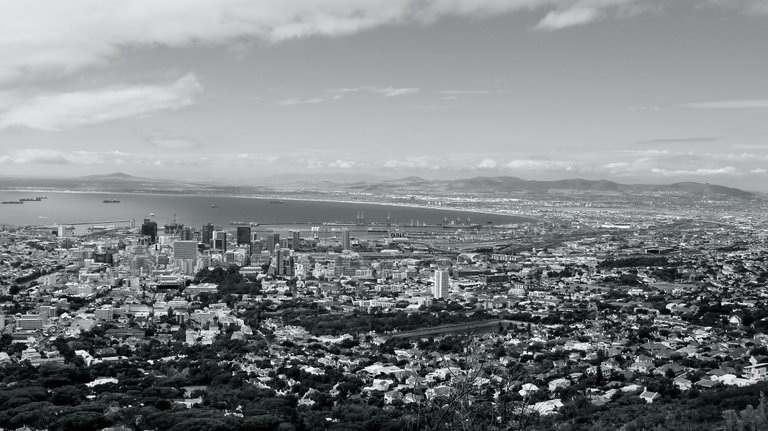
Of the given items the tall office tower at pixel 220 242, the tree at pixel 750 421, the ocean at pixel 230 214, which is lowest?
the ocean at pixel 230 214

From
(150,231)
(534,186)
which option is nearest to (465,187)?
(534,186)

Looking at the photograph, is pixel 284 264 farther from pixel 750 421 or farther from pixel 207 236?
Answer: pixel 750 421

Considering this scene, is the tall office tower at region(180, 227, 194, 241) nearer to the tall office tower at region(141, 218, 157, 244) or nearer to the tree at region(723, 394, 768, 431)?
the tall office tower at region(141, 218, 157, 244)

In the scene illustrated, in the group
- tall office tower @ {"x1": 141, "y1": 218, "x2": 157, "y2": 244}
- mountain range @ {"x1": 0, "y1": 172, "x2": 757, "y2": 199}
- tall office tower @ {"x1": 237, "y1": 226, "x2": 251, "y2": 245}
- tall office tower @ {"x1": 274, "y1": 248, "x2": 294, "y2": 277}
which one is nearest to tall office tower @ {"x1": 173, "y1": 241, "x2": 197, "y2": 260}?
tall office tower @ {"x1": 274, "y1": 248, "x2": 294, "y2": 277}

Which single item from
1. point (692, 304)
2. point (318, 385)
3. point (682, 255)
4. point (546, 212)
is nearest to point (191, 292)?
point (318, 385)

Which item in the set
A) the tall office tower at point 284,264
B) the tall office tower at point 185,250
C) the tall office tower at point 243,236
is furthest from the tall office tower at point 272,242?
the tall office tower at point 284,264

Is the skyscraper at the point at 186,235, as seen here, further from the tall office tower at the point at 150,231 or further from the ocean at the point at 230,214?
the ocean at the point at 230,214
